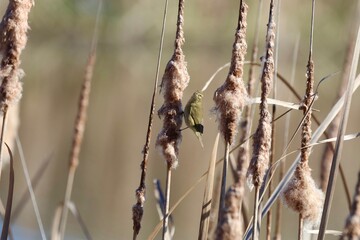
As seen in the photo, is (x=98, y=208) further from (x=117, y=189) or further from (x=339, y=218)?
(x=339, y=218)

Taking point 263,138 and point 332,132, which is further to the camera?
point 332,132

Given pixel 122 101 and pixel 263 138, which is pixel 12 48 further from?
pixel 122 101

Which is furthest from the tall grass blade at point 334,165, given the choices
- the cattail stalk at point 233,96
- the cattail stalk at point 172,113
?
the cattail stalk at point 172,113

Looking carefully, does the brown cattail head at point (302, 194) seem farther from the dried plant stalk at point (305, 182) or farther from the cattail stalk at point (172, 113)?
the cattail stalk at point (172, 113)

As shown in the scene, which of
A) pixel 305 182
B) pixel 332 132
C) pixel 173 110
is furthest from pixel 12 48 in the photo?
pixel 332 132

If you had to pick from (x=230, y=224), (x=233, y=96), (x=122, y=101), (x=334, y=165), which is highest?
(x=122, y=101)

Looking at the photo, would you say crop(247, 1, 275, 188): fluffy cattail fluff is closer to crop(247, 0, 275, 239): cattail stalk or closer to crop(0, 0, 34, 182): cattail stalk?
crop(247, 0, 275, 239): cattail stalk

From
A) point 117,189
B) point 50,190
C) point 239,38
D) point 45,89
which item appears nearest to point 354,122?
Result: point 45,89
